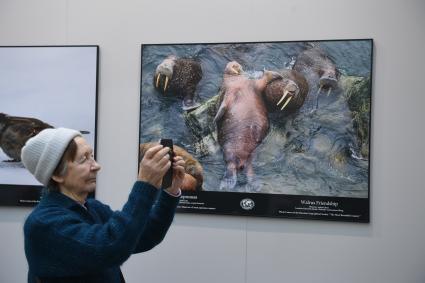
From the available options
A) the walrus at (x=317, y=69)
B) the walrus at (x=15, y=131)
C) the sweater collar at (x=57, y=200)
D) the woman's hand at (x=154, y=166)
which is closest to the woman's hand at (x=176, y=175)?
the woman's hand at (x=154, y=166)

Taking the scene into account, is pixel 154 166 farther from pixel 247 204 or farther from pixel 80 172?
pixel 247 204

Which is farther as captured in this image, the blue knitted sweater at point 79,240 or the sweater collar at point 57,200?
the sweater collar at point 57,200

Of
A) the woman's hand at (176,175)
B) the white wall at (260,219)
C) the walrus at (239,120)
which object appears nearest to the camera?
the woman's hand at (176,175)

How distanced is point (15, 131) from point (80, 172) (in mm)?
1741

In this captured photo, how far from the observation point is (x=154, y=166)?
1.44 meters

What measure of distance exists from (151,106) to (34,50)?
86 cm

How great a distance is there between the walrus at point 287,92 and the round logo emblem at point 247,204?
53 centimetres

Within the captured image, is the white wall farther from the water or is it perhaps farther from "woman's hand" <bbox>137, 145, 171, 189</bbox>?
"woman's hand" <bbox>137, 145, 171, 189</bbox>

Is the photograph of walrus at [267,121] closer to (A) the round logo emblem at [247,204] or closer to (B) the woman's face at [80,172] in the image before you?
(A) the round logo emblem at [247,204]

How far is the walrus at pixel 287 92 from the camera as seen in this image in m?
2.67

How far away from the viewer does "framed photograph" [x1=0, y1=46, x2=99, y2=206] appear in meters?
2.96

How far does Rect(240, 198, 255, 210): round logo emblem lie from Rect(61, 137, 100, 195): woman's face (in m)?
1.33

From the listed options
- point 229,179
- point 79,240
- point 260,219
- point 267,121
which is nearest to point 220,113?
point 267,121

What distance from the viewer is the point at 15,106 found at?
3025mm
